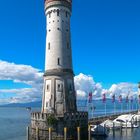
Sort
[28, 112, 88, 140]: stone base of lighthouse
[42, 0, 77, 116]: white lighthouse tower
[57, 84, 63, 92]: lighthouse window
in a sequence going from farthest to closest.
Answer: [57, 84, 63, 92]: lighthouse window → [42, 0, 77, 116]: white lighthouse tower → [28, 112, 88, 140]: stone base of lighthouse

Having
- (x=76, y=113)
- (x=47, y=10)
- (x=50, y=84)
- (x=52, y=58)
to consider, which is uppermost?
(x=47, y=10)

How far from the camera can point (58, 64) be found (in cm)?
6762

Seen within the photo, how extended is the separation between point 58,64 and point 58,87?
5014mm

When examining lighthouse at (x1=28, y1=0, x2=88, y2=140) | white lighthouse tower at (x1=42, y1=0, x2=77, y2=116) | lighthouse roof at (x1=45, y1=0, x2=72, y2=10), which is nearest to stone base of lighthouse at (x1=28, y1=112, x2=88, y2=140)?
lighthouse at (x1=28, y1=0, x2=88, y2=140)

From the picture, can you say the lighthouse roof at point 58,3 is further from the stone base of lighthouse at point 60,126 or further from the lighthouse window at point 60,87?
the stone base of lighthouse at point 60,126

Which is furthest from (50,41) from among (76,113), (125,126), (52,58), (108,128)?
(125,126)

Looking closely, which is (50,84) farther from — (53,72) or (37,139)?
(37,139)

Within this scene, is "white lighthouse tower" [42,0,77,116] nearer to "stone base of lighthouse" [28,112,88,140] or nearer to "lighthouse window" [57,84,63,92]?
"lighthouse window" [57,84,63,92]

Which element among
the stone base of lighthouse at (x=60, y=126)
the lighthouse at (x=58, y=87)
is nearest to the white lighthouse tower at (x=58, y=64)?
the lighthouse at (x=58, y=87)

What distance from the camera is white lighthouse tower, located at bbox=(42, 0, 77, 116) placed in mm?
66812

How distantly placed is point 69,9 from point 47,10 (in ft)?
16.6

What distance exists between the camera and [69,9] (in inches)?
2800

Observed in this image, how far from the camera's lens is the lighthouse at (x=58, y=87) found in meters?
62.8

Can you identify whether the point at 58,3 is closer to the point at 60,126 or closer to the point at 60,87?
the point at 60,87
